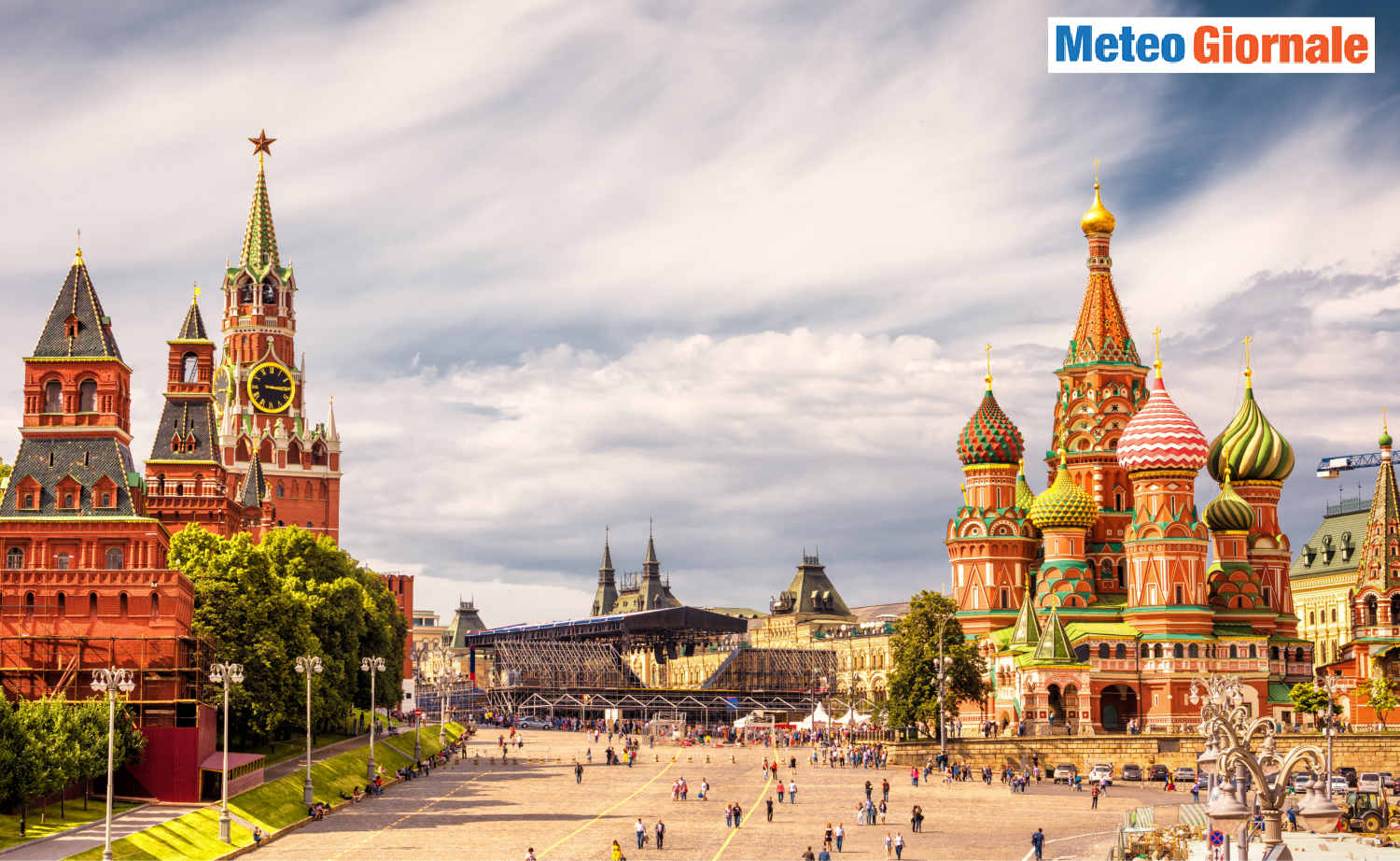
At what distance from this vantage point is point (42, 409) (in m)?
82.7

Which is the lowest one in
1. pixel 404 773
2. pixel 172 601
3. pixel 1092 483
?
pixel 404 773

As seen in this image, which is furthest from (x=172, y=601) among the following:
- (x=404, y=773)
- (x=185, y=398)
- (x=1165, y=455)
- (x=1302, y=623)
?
(x=1302, y=623)

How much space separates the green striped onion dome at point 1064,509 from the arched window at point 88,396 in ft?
218

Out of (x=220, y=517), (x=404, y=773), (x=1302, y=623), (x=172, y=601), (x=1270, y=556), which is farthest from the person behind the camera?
(x=1302, y=623)

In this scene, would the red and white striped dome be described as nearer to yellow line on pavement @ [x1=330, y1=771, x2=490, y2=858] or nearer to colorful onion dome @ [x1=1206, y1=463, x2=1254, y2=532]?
colorful onion dome @ [x1=1206, y1=463, x2=1254, y2=532]

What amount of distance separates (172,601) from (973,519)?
221 feet

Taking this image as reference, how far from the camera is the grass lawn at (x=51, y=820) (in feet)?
200

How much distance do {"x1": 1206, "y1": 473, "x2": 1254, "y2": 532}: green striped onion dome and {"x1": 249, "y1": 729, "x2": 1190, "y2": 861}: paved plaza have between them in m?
32.9

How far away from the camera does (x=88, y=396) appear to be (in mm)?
83062

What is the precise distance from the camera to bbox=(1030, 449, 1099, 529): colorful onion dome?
122m

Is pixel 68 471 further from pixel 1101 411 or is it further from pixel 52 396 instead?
pixel 1101 411

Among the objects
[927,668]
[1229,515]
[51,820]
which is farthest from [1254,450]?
[51,820]

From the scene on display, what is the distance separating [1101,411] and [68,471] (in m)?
76.3

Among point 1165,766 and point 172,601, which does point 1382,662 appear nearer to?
point 1165,766
